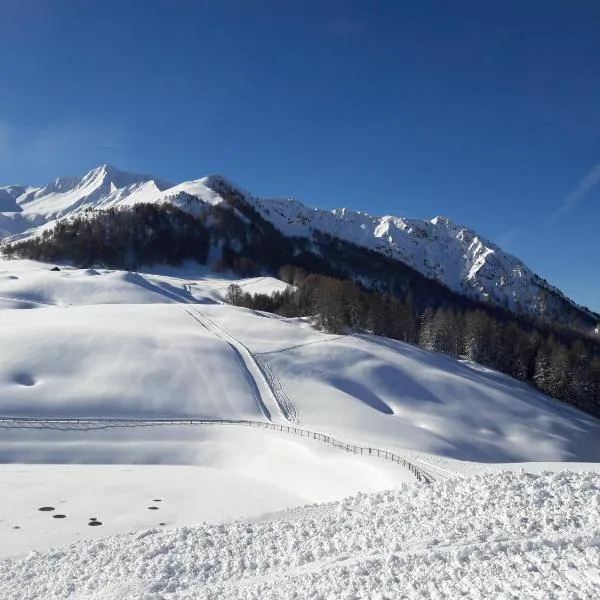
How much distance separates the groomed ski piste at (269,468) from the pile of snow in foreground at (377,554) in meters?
0.08

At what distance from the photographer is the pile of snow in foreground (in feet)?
48.9

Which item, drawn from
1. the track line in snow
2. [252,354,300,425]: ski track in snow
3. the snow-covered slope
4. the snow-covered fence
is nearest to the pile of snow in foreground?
the snow-covered fence

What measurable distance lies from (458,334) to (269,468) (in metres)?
70.8

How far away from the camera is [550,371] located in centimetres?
8375

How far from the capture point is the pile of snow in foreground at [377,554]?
14891mm

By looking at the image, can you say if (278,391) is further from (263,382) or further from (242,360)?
(242,360)

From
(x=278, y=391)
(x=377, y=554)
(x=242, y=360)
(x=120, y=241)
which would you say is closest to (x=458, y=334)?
(x=242, y=360)

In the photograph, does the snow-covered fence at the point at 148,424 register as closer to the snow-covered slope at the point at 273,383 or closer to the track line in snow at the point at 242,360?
the snow-covered slope at the point at 273,383

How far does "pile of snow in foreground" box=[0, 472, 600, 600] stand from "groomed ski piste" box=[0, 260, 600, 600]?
0.08 meters

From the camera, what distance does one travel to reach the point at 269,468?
34.1m

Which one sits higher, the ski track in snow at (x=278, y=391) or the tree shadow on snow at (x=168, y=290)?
the tree shadow on snow at (x=168, y=290)

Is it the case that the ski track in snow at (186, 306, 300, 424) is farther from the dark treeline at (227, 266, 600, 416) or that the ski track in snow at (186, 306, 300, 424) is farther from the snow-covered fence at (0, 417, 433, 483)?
the dark treeline at (227, 266, 600, 416)

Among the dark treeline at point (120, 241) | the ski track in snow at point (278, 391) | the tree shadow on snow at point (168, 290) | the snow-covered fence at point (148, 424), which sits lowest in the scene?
the snow-covered fence at point (148, 424)

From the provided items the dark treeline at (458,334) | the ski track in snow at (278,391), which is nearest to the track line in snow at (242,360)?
the ski track in snow at (278,391)
